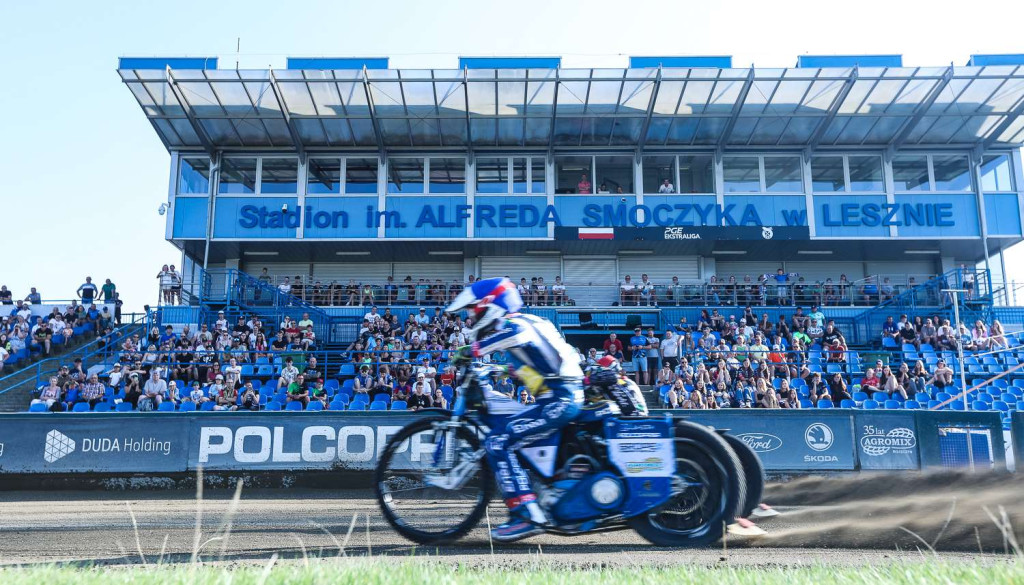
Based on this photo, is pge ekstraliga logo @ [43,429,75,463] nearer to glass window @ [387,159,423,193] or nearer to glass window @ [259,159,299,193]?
glass window @ [259,159,299,193]

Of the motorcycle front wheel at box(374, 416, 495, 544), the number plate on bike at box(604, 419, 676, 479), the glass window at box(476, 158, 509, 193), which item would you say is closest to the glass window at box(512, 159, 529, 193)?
the glass window at box(476, 158, 509, 193)

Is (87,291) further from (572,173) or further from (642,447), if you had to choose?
(642,447)

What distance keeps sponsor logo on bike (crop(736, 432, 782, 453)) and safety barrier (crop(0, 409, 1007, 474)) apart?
0.06ft

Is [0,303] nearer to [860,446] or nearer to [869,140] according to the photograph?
[860,446]

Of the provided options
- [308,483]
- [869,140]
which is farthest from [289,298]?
[869,140]

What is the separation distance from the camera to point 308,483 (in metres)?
12.6

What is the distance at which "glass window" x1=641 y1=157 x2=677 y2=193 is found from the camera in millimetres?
29688

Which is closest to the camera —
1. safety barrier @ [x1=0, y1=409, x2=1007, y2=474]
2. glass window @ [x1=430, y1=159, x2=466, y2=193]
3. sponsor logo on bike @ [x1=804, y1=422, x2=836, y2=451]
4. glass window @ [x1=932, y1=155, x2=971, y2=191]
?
safety barrier @ [x1=0, y1=409, x2=1007, y2=474]

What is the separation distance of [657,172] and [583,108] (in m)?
4.93

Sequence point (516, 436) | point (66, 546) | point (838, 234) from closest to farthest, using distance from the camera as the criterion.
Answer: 1. point (516, 436)
2. point (66, 546)
3. point (838, 234)

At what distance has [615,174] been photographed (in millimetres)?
30000

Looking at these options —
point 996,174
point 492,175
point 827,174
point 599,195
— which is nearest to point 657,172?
point 599,195

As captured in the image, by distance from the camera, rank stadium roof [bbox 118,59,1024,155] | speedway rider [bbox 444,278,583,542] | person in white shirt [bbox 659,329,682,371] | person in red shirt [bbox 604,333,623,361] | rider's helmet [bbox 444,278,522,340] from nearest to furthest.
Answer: speedway rider [bbox 444,278,583,542] < rider's helmet [bbox 444,278,522,340] < person in white shirt [bbox 659,329,682,371] < person in red shirt [bbox 604,333,623,361] < stadium roof [bbox 118,59,1024,155]

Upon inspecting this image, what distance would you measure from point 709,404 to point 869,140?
18160mm
